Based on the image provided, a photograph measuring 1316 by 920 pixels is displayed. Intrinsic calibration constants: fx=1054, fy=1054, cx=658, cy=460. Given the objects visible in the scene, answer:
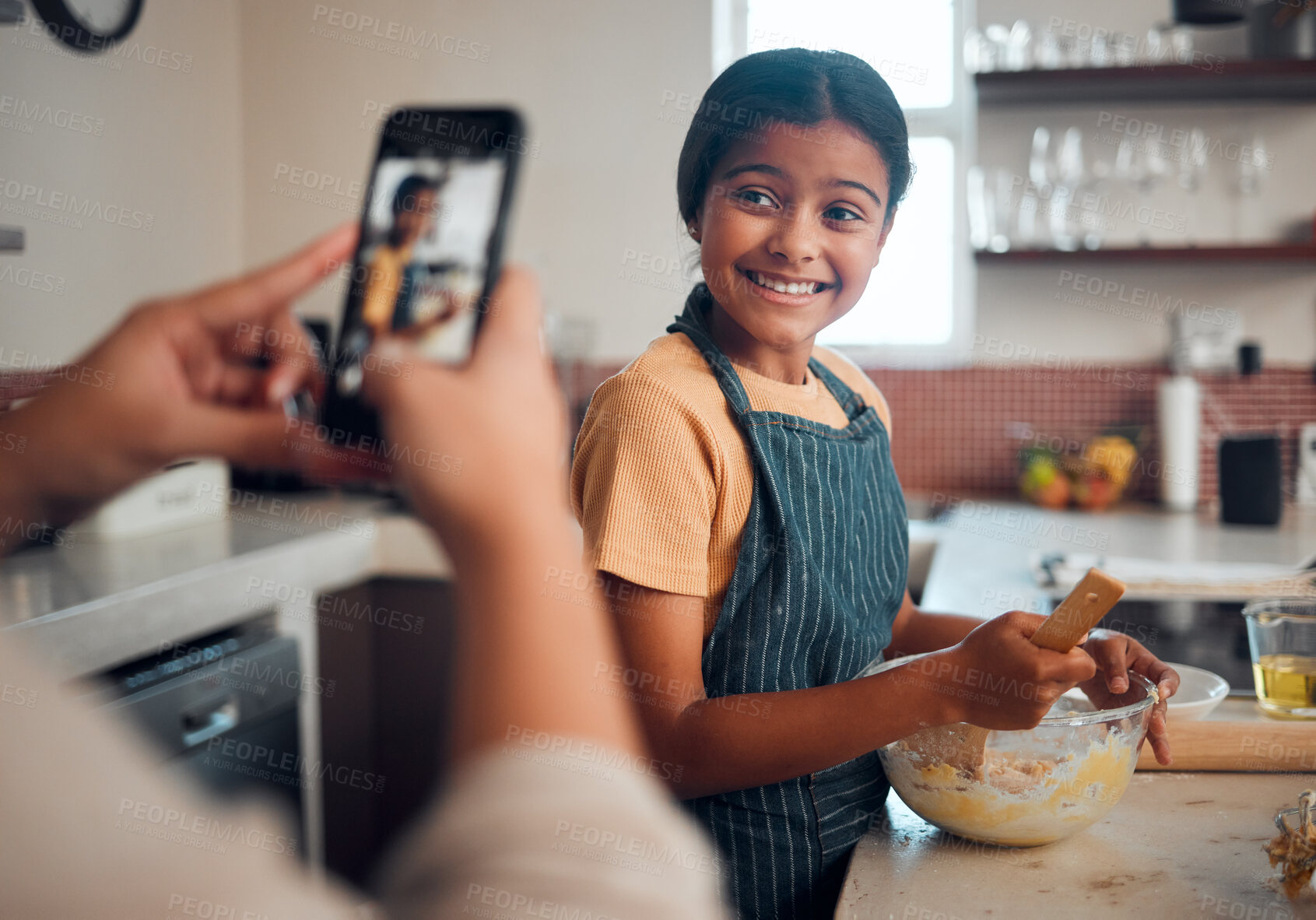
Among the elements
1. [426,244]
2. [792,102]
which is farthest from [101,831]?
[792,102]

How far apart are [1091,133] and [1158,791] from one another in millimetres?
2183

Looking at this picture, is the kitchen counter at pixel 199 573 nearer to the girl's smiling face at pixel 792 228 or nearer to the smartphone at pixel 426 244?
the girl's smiling face at pixel 792 228

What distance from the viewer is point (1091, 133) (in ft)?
8.77

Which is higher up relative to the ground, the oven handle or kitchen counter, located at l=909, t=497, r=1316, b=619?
kitchen counter, located at l=909, t=497, r=1316, b=619

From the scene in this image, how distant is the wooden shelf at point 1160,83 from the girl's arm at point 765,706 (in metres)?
2.09

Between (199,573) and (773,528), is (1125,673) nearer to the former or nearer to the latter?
(773,528)

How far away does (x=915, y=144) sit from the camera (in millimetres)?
2867

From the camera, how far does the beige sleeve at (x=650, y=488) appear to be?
0.83 meters

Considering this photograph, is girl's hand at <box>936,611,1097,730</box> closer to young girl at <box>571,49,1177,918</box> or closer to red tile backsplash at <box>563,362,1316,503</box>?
young girl at <box>571,49,1177,918</box>

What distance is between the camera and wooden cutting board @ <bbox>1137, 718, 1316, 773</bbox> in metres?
0.94

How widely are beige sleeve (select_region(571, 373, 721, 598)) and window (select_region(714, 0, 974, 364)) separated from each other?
6.59 feet

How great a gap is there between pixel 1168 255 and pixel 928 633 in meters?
1.75

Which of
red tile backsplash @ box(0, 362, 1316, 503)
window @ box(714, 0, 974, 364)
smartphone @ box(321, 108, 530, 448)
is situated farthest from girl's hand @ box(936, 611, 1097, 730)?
window @ box(714, 0, 974, 364)

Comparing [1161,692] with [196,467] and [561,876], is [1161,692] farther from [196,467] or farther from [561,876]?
[196,467]
